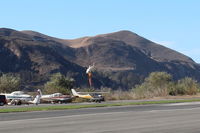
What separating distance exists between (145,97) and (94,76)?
9362 cm

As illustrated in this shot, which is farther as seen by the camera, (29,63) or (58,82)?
(29,63)

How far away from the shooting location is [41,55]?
151m

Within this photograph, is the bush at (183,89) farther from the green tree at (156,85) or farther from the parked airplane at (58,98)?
the parked airplane at (58,98)

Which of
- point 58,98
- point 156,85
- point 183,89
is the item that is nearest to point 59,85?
point 58,98

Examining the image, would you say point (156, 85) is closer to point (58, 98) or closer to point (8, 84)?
point (8, 84)

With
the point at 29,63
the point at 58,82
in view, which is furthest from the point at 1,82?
the point at 29,63

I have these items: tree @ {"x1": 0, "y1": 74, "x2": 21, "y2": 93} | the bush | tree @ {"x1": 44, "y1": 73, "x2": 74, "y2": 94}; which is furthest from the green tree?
tree @ {"x1": 0, "y1": 74, "x2": 21, "y2": 93}

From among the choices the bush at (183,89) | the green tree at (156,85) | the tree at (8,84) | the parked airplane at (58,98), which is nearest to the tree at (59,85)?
the tree at (8,84)

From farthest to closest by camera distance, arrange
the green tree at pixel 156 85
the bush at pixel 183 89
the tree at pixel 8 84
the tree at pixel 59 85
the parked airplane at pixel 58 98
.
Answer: the tree at pixel 8 84, the bush at pixel 183 89, the tree at pixel 59 85, the green tree at pixel 156 85, the parked airplane at pixel 58 98

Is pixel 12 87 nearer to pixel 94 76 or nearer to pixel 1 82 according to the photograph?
pixel 1 82

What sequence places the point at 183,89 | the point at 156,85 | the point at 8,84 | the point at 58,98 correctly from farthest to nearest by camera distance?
the point at 156,85 → the point at 8,84 → the point at 183,89 → the point at 58,98

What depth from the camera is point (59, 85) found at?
6706 centimetres

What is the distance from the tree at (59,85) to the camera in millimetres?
62588

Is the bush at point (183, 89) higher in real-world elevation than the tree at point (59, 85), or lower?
lower
